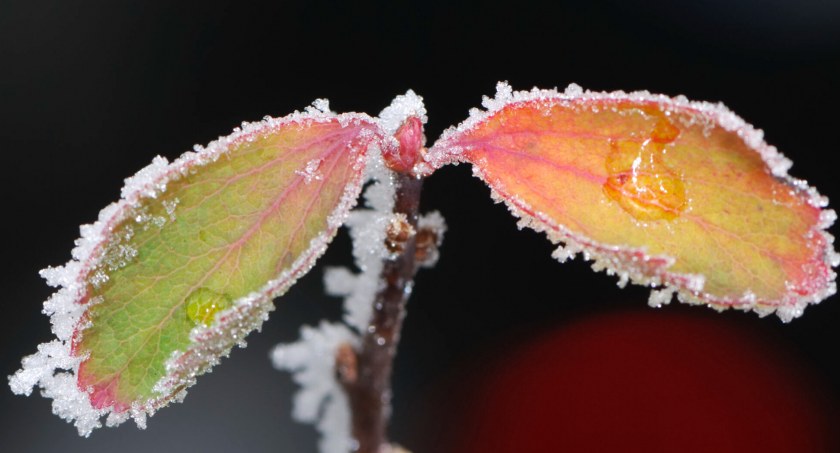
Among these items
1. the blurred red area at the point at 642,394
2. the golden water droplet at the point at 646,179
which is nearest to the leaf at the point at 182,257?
the golden water droplet at the point at 646,179

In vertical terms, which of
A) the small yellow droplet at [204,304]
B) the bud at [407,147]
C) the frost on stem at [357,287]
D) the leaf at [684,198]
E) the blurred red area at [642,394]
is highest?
the blurred red area at [642,394]

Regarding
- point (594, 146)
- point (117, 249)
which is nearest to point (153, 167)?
point (117, 249)

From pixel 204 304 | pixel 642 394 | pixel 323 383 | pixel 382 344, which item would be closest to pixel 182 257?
pixel 204 304

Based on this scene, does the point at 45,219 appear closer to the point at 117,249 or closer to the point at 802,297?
the point at 117,249

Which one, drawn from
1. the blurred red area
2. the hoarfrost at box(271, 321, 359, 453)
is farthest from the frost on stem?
the blurred red area

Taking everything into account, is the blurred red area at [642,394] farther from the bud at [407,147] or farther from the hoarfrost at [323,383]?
the bud at [407,147]

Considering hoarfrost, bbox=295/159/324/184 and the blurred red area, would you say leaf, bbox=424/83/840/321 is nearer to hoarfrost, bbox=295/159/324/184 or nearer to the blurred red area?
hoarfrost, bbox=295/159/324/184

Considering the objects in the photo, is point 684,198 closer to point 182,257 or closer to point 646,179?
point 646,179
